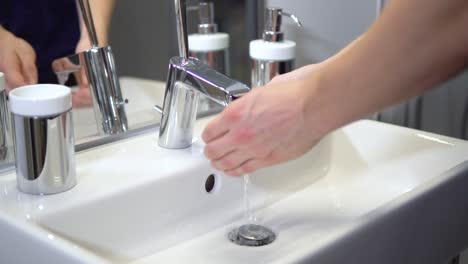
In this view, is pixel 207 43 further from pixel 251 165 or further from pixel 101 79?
pixel 251 165

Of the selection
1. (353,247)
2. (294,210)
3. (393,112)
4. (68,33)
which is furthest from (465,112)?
(68,33)

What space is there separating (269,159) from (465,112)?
1.53 ft

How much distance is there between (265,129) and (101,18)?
329 mm

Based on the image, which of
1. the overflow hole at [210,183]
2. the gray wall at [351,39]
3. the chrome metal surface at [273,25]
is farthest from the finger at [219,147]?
the gray wall at [351,39]

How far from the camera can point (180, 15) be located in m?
0.70

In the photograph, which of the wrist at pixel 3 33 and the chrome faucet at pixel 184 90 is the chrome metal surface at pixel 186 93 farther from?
the wrist at pixel 3 33

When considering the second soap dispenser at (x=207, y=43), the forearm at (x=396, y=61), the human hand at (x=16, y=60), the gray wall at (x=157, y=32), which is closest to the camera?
the forearm at (x=396, y=61)

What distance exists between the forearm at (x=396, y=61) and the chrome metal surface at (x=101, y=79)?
1.08 feet

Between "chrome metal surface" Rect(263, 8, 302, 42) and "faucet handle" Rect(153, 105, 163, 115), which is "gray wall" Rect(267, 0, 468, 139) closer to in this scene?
"chrome metal surface" Rect(263, 8, 302, 42)

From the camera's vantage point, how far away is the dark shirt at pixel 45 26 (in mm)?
691

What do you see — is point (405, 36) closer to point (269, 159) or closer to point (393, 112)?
point (269, 159)

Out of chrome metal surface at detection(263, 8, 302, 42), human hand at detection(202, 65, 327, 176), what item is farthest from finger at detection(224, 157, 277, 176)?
chrome metal surface at detection(263, 8, 302, 42)

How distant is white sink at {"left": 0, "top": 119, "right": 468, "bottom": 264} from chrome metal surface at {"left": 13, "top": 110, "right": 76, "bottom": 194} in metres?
0.01

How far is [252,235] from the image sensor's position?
2.26ft
